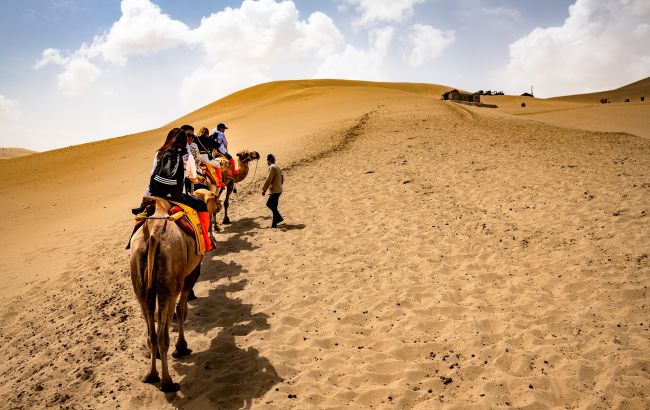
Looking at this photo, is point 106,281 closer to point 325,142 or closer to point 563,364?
point 563,364

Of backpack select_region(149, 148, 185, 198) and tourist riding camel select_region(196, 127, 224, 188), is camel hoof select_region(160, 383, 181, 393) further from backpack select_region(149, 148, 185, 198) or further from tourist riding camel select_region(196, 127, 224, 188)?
tourist riding camel select_region(196, 127, 224, 188)

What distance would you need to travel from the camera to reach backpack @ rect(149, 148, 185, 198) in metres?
5.90

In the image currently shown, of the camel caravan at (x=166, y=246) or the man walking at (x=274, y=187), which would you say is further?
the man walking at (x=274, y=187)

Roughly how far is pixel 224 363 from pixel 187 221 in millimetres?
2145

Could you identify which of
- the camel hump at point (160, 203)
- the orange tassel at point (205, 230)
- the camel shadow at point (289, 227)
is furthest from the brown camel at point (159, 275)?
the camel shadow at point (289, 227)

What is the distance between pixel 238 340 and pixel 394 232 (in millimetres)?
5353

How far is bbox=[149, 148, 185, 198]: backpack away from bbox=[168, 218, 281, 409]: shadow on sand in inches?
97.9

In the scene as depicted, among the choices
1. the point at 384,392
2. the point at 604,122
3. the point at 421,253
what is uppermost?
the point at 604,122

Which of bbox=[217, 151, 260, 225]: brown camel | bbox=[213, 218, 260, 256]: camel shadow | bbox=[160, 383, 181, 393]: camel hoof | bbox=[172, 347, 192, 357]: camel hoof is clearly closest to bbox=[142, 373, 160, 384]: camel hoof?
bbox=[160, 383, 181, 393]: camel hoof

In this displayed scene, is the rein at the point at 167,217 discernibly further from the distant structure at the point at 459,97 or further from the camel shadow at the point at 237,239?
the distant structure at the point at 459,97

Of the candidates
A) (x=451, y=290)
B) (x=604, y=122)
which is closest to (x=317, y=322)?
(x=451, y=290)

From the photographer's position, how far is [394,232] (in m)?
10.5

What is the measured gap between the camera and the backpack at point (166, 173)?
232 inches

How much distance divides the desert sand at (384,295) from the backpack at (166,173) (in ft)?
8.21
